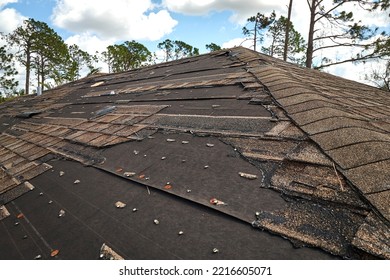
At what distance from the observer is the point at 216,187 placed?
6.12 ft

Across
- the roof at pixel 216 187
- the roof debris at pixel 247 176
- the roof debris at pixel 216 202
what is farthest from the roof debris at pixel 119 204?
the roof debris at pixel 247 176

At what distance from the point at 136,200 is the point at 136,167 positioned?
22.4 inches

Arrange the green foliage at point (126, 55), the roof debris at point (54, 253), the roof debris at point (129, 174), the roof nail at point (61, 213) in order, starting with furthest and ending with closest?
1. the green foliage at point (126, 55)
2. the roof debris at point (129, 174)
3. the roof nail at point (61, 213)
4. the roof debris at point (54, 253)

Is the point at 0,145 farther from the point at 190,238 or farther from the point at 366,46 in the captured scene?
the point at 366,46

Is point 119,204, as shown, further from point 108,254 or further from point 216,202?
point 216,202

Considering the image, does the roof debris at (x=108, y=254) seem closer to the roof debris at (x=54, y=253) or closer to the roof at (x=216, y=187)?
the roof at (x=216, y=187)

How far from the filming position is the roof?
1355mm

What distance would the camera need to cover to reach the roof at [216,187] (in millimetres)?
1355

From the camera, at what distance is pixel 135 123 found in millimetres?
3770

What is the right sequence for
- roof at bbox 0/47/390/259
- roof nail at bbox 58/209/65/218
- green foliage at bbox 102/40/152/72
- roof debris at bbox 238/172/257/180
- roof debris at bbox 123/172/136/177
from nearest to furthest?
roof at bbox 0/47/390/259, roof debris at bbox 238/172/257/180, roof nail at bbox 58/209/65/218, roof debris at bbox 123/172/136/177, green foliage at bbox 102/40/152/72

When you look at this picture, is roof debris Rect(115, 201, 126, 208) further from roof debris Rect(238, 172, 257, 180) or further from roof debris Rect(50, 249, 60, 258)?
roof debris Rect(238, 172, 257, 180)

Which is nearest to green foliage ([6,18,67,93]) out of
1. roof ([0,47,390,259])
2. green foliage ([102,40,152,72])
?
green foliage ([102,40,152,72])

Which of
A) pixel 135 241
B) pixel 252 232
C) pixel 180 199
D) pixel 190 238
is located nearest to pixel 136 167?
pixel 180 199

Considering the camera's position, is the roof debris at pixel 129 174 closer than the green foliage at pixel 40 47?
Yes
